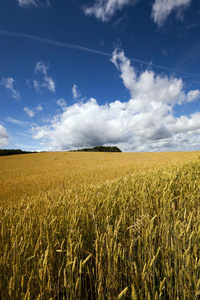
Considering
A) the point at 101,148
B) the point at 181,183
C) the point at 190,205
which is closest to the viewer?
the point at 190,205

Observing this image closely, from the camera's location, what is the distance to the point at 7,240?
7.27ft

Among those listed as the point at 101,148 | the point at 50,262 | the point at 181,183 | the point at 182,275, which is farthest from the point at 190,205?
the point at 101,148

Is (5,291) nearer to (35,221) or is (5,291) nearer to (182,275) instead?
(35,221)

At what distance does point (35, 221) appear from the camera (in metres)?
2.65

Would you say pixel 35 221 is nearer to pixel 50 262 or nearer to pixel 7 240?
pixel 7 240

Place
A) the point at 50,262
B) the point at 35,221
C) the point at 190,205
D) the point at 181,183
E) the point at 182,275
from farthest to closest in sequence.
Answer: the point at 181,183 → the point at 190,205 → the point at 35,221 → the point at 50,262 → the point at 182,275

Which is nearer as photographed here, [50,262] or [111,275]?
[111,275]

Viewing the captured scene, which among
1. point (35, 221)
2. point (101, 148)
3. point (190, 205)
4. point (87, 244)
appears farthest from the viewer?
point (101, 148)

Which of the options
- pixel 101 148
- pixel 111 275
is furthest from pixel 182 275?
pixel 101 148

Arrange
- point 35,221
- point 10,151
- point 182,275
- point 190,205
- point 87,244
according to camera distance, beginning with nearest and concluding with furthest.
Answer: point 182,275 < point 87,244 < point 35,221 < point 190,205 < point 10,151

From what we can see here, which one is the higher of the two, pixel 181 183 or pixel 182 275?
pixel 181 183

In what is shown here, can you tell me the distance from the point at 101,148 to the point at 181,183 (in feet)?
256

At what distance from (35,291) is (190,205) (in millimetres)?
2736

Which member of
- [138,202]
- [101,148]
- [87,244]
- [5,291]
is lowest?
[5,291]
